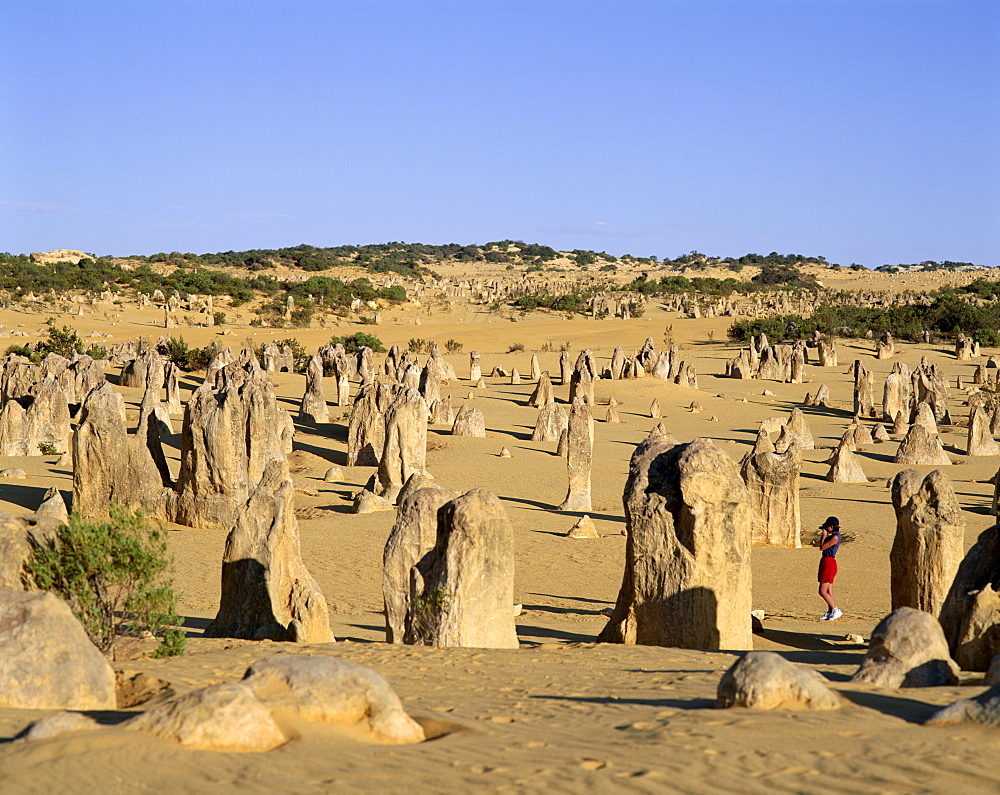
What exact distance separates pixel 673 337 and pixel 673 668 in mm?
44606

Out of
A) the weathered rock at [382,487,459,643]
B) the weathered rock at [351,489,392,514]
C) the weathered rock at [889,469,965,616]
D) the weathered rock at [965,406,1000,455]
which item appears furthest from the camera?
the weathered rock at [965,406,1000,455]

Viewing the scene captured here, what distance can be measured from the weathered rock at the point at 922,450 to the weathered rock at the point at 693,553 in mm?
13725

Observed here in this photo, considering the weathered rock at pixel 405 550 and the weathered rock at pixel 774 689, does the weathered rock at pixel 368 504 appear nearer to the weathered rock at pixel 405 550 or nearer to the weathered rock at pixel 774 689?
the weathered rock at pixel 405 550

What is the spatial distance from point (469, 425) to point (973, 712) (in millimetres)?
19747

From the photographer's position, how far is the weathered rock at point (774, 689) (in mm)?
5711

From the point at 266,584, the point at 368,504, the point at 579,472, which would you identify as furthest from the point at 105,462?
the point at 579,472

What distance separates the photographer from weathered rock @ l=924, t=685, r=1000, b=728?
5180 millimetres

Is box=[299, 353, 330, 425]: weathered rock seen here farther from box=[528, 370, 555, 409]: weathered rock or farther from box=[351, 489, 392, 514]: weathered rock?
box=[351, 489, 392, 514]: weathered rock

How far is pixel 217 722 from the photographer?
4.95 m

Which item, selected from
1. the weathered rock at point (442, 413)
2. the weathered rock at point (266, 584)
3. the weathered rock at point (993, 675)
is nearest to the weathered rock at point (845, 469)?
the weathered rock at point (442, 413)

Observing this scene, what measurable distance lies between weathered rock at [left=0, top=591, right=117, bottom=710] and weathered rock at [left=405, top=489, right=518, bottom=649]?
10.1 ft

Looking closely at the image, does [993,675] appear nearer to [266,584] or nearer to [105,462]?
[266,584]

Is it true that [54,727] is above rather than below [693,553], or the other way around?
below

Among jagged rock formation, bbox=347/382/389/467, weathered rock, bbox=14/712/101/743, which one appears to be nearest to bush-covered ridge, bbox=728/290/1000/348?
jagged rock formation, bbox=347/382/389/467
